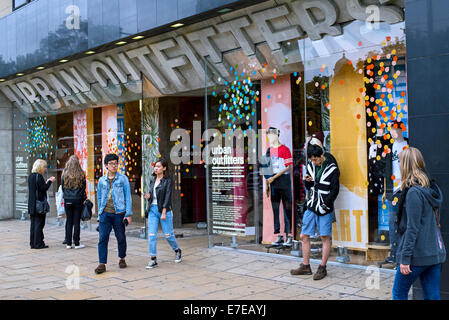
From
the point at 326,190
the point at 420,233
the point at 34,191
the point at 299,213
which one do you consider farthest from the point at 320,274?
the point at 34,191

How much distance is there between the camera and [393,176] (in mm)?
7176

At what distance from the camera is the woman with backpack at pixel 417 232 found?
4367 mm

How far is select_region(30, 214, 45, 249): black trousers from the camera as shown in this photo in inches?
→ 405

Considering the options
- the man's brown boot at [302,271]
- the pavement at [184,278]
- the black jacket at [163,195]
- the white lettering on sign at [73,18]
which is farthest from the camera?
the white lettering on sign at [73,18]

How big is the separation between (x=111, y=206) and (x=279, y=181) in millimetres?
3088

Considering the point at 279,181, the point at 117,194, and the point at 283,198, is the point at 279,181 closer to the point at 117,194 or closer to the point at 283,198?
the point at 283,198

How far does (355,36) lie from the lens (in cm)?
747

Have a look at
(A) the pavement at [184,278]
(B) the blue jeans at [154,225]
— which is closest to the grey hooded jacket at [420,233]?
→ (A) the pavement at [184,278]

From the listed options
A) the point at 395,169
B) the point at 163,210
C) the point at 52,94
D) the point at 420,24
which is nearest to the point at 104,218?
the point at 163,210

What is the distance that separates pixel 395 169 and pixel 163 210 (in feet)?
11.9

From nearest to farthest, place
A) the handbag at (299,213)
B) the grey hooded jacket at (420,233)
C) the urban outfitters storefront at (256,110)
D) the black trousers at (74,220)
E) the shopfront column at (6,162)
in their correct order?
the grey hooded jacket at (420,233) < the urban outfitters storefront at (256,110) < the handbag at (299,213) < the black trousers at (74,220) < the shopfront column at (6,162)

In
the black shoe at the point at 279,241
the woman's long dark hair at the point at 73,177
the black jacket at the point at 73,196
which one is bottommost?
the black shoe at the point at 279,241

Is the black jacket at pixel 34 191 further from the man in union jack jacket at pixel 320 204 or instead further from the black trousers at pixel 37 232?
the man in union jack jacket at pixel 320 204
